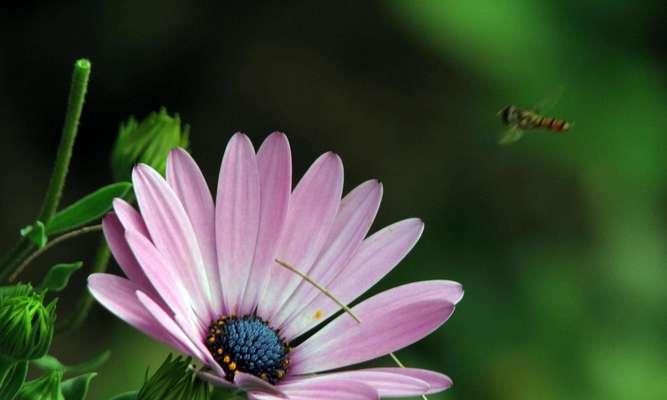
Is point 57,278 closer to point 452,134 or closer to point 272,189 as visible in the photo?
point 272,189

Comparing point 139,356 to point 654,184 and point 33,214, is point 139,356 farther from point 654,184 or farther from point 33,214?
point 654,184

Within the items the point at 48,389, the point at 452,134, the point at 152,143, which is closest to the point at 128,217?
the point at 48,389

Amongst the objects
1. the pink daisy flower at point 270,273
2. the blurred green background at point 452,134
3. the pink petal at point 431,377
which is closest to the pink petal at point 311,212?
the pink daisy flower at point 270,273

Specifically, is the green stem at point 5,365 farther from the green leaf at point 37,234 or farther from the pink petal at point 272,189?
the pink petal at point 272,189

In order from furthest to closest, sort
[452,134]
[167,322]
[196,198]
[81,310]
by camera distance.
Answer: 1. [452,134]
2. [81,310]
3. [196,198]
4. [167,322]

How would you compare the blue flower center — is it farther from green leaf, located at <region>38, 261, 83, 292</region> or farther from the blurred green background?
the blurred green background

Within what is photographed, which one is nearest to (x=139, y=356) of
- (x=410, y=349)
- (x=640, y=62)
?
(x=410, y=349)
